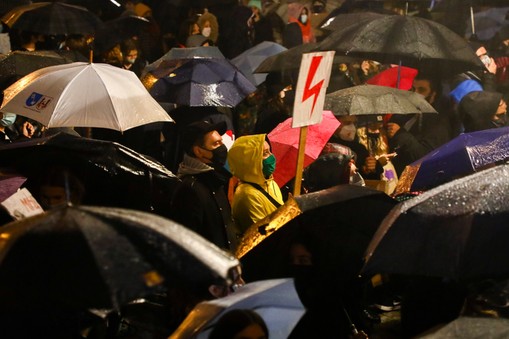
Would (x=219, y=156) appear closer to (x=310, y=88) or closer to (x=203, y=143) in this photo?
(x=203, y=143)

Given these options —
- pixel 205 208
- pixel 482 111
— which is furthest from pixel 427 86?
pixel 205 208

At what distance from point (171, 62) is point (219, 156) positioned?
410 centimetres

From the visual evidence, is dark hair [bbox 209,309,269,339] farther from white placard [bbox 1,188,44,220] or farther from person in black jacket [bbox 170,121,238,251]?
person in black jacket [bbox 170,121,238,251]

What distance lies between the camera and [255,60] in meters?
15.6

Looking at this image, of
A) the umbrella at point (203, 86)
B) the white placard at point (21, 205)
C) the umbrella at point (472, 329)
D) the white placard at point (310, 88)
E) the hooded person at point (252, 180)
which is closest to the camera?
the umbrella at point (472, 329)

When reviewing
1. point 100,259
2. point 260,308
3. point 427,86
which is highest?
point 100,259

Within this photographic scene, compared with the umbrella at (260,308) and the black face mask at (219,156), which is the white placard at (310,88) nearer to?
the black face mask at (219,156)

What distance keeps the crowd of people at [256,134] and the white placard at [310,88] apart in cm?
44

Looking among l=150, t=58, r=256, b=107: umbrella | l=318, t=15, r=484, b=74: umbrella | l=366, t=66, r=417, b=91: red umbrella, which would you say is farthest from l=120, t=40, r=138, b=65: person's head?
l=366, t=66, r=417, b=91: red umbrella

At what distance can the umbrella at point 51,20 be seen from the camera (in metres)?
14.1

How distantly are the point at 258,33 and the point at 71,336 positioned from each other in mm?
12967

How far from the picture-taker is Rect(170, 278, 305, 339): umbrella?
5.84 metres

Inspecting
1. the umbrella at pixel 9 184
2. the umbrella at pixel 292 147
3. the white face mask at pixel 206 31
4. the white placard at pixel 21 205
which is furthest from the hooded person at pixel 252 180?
the white face mask at pixel 206 31

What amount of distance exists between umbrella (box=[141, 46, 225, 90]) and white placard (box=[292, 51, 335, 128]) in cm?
389
